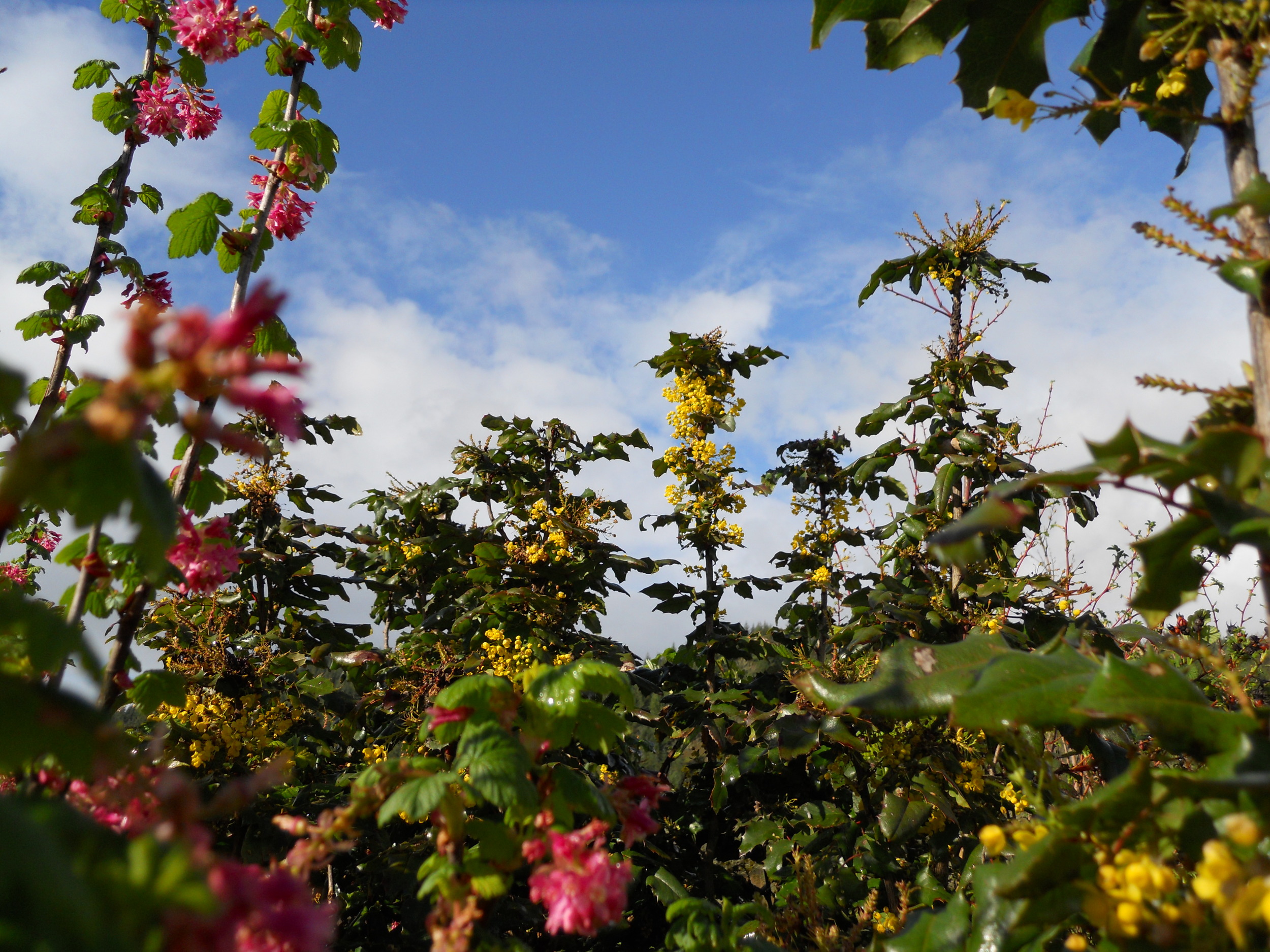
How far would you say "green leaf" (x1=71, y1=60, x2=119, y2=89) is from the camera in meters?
3.43

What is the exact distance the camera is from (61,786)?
117cm

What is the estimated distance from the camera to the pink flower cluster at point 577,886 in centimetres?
113

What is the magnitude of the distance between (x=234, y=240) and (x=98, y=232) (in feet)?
6.16

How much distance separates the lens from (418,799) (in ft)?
4.10

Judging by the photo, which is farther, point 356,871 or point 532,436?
point 532,436

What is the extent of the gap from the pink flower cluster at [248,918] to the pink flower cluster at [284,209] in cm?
219

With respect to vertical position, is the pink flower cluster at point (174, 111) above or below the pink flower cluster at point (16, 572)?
above

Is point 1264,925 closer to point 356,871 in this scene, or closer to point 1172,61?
point 1172,61

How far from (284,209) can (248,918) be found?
7.53 feet

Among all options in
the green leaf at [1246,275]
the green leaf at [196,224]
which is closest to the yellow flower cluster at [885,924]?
the green leaf at [1246,275]

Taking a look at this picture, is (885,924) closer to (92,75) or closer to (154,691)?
(154,691)

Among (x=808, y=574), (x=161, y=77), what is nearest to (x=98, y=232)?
(x=161, y=77)

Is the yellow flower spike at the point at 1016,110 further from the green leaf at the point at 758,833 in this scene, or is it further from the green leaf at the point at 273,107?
the green leaf at the point at 758,833

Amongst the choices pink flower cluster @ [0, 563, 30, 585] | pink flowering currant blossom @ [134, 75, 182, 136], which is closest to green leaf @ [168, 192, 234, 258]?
pink flowering currant blossom @ [134, 75, 182, 136]
